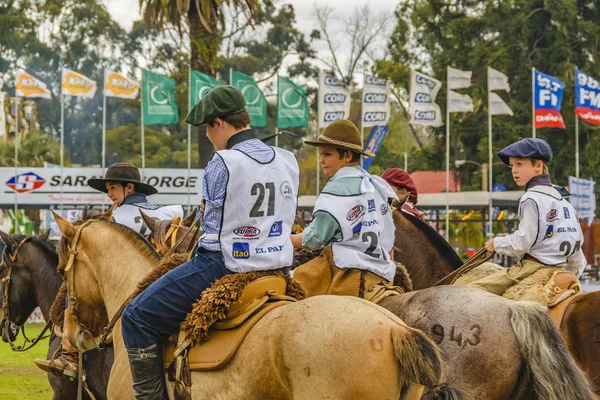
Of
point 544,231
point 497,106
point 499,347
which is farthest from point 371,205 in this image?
point 497,106

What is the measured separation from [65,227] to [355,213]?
200 cm

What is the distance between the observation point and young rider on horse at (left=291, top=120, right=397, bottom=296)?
576 cm

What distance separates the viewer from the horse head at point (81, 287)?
6.09 m

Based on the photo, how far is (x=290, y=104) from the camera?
30.4 m

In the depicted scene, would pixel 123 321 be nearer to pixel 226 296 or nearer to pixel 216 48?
pixel 226 296

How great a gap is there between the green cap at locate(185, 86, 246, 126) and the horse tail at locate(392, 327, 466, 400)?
1682 mm

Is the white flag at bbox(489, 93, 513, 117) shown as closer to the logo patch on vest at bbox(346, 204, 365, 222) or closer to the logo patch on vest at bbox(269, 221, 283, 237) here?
the logo patch on vest at bbox(346, 204, 365, 222)

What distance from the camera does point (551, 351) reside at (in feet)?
17.2

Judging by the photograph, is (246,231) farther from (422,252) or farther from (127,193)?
(127,193)

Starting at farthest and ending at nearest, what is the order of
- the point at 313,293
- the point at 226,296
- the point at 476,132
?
1. the point at 476,132
2. the point at 313,293
3. the point at 226,296

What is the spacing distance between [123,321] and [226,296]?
69cm

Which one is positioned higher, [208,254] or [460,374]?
[208,254]

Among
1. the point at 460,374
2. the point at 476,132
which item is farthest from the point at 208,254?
the point at 476,132

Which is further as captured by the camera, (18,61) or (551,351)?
(18,61)
